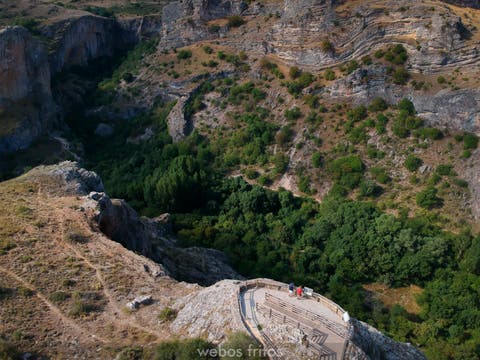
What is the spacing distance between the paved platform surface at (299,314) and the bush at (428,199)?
826 inches

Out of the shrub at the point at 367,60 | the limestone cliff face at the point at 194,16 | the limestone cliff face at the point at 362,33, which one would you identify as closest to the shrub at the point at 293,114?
the limestone cliff face at the point at 362,33

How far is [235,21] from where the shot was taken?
5275cm

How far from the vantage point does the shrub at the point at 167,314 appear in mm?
16000

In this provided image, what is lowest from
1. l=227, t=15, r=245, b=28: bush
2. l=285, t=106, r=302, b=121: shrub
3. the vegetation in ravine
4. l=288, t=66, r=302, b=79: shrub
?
the vegetation in ravine

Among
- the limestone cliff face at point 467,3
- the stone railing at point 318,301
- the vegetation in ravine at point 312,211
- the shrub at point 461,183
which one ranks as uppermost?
the limestone cliff face at point 467,3

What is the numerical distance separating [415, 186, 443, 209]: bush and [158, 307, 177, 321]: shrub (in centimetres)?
2398

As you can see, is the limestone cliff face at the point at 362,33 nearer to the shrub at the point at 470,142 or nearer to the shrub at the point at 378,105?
the shrub at the point at 378,105

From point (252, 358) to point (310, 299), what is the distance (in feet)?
13.8

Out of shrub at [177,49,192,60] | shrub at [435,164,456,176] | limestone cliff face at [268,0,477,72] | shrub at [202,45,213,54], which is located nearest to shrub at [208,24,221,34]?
shrub at [202,45,213,54]

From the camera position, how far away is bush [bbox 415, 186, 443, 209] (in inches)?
1345

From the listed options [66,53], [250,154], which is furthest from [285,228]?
[66,53]

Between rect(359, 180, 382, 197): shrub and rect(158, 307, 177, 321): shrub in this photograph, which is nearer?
rect(158, 307, 177, 321): shrub

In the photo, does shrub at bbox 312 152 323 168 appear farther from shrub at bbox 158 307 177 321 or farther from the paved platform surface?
shrub at bbox 158 307 177 321

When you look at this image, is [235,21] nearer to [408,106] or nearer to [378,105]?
[378,105]
